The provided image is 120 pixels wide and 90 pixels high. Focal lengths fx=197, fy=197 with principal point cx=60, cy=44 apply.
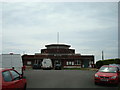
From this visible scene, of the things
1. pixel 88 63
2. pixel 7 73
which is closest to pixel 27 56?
pixel 88 63

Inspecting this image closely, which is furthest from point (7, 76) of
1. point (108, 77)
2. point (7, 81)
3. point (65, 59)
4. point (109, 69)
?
point (65, 59)

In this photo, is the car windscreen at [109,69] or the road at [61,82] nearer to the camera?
the road at [61,82]

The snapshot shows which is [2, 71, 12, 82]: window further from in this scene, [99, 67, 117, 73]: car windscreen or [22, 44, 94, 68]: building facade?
[22, 44, 94, 68]: building facade

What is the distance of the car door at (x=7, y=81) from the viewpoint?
6970 millimetres

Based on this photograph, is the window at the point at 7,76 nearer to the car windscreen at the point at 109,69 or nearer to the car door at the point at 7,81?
the car door at the point at 7,81

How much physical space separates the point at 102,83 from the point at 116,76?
1067mm

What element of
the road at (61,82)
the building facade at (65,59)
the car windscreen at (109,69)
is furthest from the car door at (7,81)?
the building facade at (65,59)

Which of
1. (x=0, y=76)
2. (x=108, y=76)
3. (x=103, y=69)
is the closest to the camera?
(x=0, y=76)

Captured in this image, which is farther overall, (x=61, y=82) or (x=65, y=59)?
(x=65, y=59)

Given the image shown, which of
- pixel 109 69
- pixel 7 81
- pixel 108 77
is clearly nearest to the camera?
pixel 7 81

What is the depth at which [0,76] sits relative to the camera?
721cm

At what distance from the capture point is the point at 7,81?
7.30 metres

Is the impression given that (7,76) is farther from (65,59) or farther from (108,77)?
(65,59)

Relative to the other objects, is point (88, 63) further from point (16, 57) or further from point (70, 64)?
point (16, 57)
